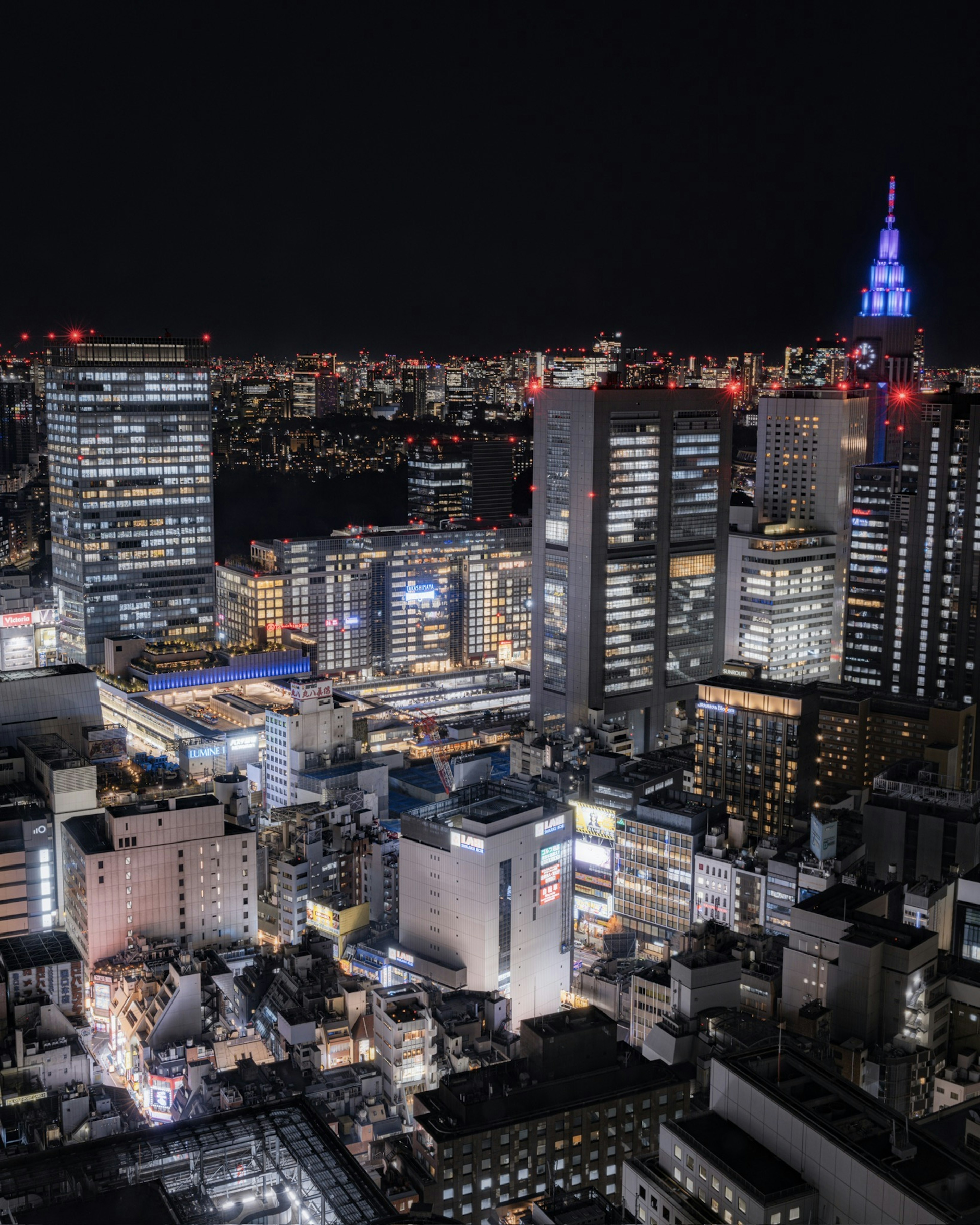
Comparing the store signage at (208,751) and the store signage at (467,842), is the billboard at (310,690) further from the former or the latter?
the store signage at (467,842)

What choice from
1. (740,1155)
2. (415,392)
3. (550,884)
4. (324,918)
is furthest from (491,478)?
(740,1155)

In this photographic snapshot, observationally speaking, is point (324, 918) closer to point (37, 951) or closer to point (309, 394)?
point (37, 951)

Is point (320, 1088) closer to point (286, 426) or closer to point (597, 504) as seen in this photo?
point (597, 504)

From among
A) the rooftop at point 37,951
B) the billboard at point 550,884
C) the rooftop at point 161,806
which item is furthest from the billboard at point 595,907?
the rooftop at point 37,951

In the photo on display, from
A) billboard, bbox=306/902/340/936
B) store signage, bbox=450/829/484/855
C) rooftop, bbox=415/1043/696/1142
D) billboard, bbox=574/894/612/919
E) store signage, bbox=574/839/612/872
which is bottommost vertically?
billboard, bbox=574/894/612/919

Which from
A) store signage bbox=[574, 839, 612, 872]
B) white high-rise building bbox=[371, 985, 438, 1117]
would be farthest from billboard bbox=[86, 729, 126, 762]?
white high-rise building bbox=[371, 985, 438, 1117]

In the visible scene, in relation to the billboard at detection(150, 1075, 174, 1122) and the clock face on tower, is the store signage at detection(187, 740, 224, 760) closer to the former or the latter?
the billboard at detection(150, 1075, 174, 1122)
